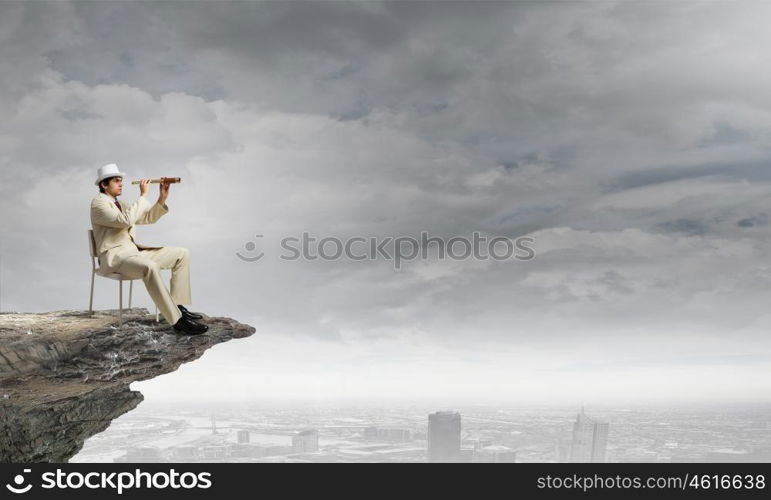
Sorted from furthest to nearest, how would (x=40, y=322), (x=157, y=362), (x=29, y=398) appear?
(x=40, y=322) < (x=157, y=362) < (x=29, y=398)

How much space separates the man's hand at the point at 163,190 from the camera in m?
9.41

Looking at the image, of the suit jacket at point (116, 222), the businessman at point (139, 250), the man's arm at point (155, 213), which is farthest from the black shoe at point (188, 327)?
the man's arm at point (155, 213)

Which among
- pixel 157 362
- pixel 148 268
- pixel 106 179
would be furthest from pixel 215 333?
pixel 106 179

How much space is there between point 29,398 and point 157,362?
1.86 metres

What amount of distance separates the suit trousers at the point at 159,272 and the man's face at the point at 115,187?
3.23 ft

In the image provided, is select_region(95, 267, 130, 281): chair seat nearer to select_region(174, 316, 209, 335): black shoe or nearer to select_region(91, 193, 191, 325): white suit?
select_region(91, 193, 191, 325): white suit

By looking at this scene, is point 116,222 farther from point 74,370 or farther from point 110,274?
point 74,370

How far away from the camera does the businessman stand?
9492 millimetres

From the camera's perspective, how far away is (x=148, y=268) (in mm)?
9469

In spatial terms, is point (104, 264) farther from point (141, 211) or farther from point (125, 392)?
point (125, 392)

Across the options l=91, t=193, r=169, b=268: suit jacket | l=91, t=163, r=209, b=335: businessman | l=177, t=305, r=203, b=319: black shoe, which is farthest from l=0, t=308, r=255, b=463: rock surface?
l=91, t=193, r=169, b=268: suit jacket

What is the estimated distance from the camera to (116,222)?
9.52 m
